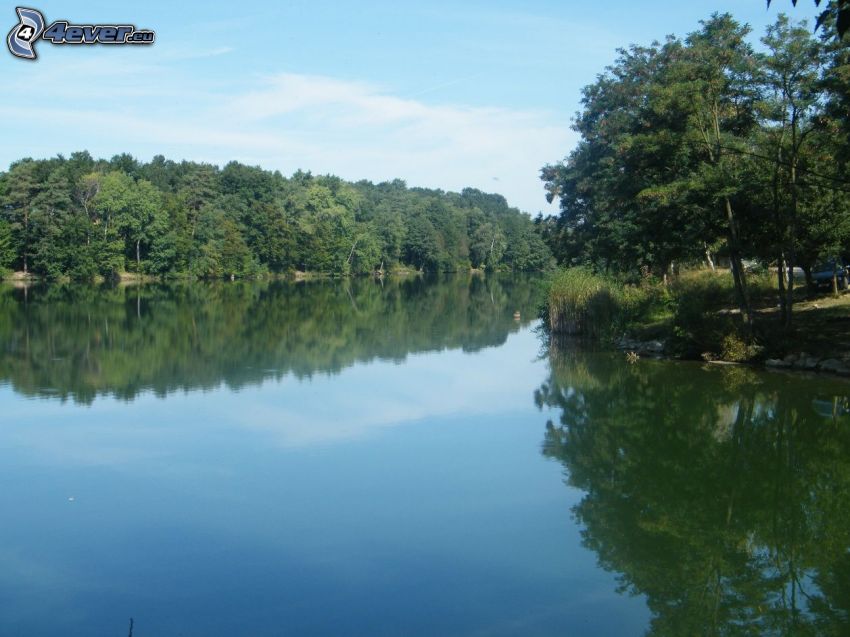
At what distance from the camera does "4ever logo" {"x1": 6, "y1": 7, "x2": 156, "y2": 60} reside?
1712cm

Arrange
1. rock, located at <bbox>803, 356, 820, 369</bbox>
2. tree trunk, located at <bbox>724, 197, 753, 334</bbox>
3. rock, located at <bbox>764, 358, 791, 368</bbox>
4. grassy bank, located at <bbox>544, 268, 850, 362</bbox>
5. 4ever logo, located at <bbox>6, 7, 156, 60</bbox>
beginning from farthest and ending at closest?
grassy bank, located at <bbox>544, 268, 850, 362</bbox>, tree trunk, located at <bbox>724, 197, 753, 334</bbox>, rock, located at <bbox>764, 358, 791, 368</bbox>, rock, located at <bbox>803, 356, 820, 369</bbox>, 4ever logo, located at <bbox>6, 7, 156, 60</bbox>

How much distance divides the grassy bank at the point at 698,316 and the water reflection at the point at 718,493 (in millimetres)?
1918

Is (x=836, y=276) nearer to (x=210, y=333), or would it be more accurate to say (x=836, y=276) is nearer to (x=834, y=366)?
(x=834, y=366)

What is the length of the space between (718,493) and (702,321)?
12.2 meters

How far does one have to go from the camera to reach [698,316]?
2239 cm

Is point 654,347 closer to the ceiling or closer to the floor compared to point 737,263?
closer to the floor

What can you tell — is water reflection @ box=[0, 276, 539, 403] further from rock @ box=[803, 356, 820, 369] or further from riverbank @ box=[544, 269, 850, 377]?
rock @ box=[803, 356, 820, 369]

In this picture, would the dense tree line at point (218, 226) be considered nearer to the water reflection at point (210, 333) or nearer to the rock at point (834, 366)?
the water reflection at point (210, 333)

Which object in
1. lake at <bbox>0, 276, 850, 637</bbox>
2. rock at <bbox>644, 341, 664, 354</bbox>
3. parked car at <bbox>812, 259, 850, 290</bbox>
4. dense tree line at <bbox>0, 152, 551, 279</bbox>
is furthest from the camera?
dense tree line at <bbox>0, 152, 551, 279</bbox>

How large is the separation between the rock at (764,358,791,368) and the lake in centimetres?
70

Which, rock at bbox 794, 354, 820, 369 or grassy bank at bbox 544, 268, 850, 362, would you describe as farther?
grassy bank at bbox 544, 268, 850, 362

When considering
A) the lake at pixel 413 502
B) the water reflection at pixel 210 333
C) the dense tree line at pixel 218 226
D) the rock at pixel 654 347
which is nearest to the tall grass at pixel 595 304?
the rock at pixel 654 347

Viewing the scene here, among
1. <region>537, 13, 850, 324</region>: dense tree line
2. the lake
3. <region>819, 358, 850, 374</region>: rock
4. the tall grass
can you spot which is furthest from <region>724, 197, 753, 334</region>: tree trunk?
the tall grass

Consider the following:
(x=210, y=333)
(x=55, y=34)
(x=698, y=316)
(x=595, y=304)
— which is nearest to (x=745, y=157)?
(x=698, y=316)
